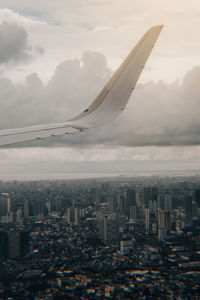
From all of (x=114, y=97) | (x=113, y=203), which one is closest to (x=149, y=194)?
(x=113, y=203)

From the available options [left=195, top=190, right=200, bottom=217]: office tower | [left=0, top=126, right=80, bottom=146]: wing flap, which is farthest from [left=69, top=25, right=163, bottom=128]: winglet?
[left=195, top=190, right=200, bottom=217]: office tower

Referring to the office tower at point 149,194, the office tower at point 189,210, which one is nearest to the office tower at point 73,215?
the office tower at point 149,194

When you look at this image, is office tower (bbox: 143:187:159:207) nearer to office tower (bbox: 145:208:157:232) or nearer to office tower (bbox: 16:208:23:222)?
office tower (bbox: 145:208:157:232)

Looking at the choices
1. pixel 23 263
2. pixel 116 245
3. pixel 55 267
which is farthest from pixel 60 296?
pixel 116 245

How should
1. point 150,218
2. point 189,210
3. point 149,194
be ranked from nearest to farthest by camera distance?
1. point 150,218
2. point 189,210
3. point 149,194

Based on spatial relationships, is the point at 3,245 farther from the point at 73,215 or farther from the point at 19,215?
the point at 73,215

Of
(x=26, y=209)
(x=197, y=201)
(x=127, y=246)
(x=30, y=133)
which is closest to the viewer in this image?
(x=30, y=133)

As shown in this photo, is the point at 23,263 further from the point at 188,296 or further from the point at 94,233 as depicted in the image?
the point at 188,296
